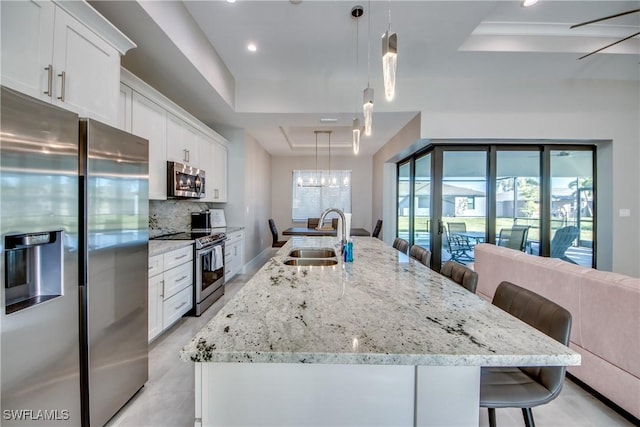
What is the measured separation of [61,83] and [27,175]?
2.31 ft

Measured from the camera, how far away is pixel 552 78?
383 cm

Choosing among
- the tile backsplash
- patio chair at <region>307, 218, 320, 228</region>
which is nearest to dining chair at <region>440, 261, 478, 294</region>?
the tile backsplash

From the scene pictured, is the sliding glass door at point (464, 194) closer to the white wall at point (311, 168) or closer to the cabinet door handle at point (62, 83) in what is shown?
the white wall at point (311, 168)

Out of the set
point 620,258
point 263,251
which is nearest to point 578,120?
point 620,258

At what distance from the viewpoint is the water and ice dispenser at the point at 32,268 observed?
3.47ft

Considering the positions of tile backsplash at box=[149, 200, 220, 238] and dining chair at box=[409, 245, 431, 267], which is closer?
dining chair at box=[409, 245, 431, 267]

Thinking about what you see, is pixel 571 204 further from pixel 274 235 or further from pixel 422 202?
pixel 274 235

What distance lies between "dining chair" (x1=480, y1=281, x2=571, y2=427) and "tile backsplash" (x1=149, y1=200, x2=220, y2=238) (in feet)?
11.4

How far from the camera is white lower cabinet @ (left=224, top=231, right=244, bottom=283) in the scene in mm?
4078

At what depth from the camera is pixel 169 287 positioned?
2.56 metres

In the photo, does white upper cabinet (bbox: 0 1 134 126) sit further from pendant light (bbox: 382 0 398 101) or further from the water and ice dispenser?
pendant light (bbox: 382 0 398 101)

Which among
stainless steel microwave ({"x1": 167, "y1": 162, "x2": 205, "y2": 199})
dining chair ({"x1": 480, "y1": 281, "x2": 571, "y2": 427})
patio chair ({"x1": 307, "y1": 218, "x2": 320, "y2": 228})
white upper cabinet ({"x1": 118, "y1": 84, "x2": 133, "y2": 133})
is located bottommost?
dining chair ({"x1": 480, "y1": 281, "x2": 571, "y2": 427})

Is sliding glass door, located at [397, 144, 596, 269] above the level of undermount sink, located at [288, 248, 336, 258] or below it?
above

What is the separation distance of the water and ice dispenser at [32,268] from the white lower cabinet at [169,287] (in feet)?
3.40
